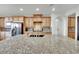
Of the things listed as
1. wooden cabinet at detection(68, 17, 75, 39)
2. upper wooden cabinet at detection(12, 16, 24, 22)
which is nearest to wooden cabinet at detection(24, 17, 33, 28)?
upper wooden cabinet at detection(12, 16, 24, 22)

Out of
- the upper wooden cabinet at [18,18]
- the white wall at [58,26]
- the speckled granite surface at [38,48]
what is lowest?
the speckled granite surface at [38,48]

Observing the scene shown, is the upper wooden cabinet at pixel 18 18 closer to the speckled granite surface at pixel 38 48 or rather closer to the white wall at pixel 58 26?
the white wall at pixel 58 26

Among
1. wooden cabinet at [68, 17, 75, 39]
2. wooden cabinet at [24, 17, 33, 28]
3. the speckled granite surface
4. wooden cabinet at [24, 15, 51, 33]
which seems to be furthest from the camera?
wooden cabinet at [24, 17, 33, 28]

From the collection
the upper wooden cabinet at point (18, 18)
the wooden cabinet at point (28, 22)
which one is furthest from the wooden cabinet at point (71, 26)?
the upper wooden cabinet at point (18, 18)

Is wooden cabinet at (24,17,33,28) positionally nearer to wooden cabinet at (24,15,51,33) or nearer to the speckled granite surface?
wooden cabinet at (24,15,51,33)

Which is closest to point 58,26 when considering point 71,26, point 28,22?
point 71,26

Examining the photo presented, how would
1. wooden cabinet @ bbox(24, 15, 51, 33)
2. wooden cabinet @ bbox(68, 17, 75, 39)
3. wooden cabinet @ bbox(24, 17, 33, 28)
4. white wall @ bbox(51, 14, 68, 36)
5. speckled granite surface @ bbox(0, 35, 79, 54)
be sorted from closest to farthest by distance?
speckled granite surface @ bbox(0, 35, 79, 54)
white wall @ bbox(51, 14, 68, 36)
wooden cabinet @ bbox(68, 17, 75, 39)
wooden cabinet @ bbox(24, 15, 51, 33)
wooden cabinet @ bbox(24, 17, 33, 28)

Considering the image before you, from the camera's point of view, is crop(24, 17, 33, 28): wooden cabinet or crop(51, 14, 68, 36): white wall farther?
crop(24, 17, 33, 28): wooden cabinet

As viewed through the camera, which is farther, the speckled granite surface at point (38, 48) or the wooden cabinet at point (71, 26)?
the wooden cabinet at point (71, 26)

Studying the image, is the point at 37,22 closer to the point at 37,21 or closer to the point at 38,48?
the point at 37,21

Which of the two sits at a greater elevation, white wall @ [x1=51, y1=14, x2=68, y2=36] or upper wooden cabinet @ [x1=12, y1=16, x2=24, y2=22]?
upper wooden cabinet @ [x1=12, y1=16, x2=24, y2=22]
